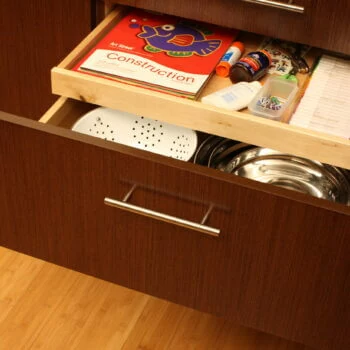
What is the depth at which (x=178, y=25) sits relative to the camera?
118cm

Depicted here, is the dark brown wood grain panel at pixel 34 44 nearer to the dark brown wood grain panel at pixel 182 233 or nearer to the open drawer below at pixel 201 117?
the open drawer below at pixel 201 117

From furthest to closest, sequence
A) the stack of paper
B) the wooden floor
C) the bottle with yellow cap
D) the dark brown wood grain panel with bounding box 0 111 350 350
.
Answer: the wooden floor, the bottle with yellow cap, the stack of paper, the dark brown wood grain panel with bounding box 0 111 350 350

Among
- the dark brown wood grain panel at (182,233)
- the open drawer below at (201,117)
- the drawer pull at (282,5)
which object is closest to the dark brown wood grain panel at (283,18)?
the drawer pull at (282,5)

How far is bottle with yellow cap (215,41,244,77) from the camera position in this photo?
1098 millimetres

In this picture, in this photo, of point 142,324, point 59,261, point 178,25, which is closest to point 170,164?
point 59,261

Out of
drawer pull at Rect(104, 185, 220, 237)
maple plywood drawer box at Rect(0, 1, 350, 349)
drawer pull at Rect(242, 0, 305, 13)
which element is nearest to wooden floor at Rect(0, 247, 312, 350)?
maple plywood drawer box at Rect(0, 1, 350, 349)

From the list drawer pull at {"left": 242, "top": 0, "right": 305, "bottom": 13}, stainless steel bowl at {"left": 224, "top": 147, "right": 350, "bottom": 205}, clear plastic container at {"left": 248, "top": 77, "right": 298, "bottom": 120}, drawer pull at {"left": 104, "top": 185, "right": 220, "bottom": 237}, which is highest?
drawer pull at {"left": 242, "top": 0, "right": 305, "bottom": 13}

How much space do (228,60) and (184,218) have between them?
0.30 m

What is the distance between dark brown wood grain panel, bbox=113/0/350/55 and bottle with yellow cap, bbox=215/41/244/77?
5 centimetres

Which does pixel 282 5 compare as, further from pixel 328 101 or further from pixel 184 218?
pixel 184 218

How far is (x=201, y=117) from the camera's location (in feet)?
3.23

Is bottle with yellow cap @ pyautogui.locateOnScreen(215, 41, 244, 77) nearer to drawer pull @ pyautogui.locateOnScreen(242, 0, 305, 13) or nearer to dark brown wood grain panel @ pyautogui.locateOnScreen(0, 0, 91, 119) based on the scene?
drawer pull @ pyautogui.locateOnScreen(242, 0, 305, 13)

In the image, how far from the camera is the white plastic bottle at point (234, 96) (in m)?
1.02

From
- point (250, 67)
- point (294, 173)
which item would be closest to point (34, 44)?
point (250, 67)
